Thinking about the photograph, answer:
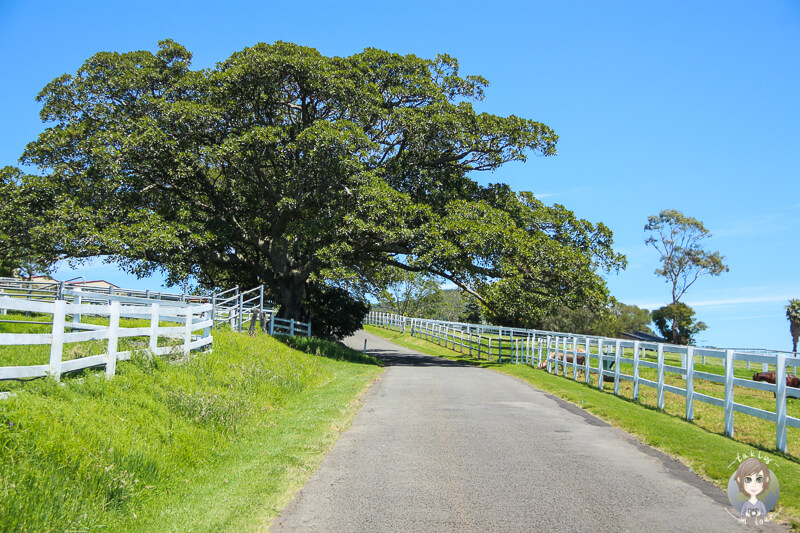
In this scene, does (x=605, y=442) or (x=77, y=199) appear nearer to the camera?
(x=605, y=442)

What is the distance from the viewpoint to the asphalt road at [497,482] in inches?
220

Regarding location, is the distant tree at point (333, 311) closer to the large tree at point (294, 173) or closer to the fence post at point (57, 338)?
the large tree at point (294, 173)

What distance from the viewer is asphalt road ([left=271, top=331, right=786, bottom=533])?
18.3 ft

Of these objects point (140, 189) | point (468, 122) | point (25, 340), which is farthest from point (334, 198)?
point (25, 340)

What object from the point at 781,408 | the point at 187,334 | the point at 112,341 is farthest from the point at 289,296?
the point at 781,408

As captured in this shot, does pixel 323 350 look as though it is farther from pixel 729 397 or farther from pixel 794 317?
pixel 794 317

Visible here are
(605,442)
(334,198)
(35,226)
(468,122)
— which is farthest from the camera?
(468,122)

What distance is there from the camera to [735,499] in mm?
6414

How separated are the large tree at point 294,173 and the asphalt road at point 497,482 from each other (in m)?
14.1

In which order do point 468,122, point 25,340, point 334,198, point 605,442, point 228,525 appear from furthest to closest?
1. point 468,122
2. point 334,198
3. point 605,442
4. point 25,340
5. point 228,525

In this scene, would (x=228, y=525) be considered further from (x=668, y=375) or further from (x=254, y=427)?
(x=668, y=375)

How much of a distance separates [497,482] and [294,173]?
19.7m

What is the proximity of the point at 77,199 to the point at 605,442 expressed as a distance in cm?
2204

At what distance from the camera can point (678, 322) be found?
63094mm
